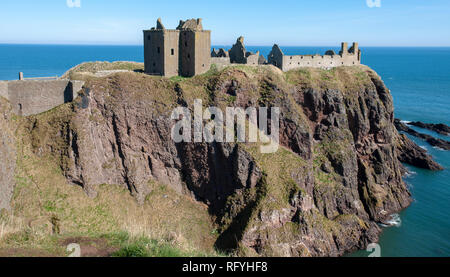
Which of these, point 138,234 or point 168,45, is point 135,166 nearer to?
point 168,45

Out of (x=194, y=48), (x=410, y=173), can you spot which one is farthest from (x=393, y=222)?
(x=194, y=48)

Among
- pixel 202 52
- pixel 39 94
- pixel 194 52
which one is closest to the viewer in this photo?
pixel 39 94

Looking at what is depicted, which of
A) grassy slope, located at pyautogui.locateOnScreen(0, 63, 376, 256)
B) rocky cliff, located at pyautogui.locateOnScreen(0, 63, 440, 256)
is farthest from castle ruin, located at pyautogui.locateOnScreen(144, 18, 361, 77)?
rocky cliff, located at pyautogui.locateOnScreen(0, 63, 440, 256)


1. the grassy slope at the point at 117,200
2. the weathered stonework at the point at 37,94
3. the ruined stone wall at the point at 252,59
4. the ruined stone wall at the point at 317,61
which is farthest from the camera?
the ruined stone wall at the point at 317,61

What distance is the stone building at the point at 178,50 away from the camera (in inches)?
2109

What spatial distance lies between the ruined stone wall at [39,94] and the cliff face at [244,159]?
1523 millimetres

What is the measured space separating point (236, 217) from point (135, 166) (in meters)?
14.3

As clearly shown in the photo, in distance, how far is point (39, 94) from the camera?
145ft

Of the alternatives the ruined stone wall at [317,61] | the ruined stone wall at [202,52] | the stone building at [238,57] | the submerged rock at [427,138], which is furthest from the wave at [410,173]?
the ruined stone wall at [202,52]

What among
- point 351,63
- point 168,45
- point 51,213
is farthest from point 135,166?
point 351,63

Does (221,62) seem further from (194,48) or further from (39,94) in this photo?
(39,94)

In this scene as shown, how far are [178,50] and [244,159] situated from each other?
20.3m

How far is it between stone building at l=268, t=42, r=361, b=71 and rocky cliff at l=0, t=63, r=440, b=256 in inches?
128

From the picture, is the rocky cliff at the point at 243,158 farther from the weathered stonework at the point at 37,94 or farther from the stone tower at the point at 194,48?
the stone tower at the point at 194,48
